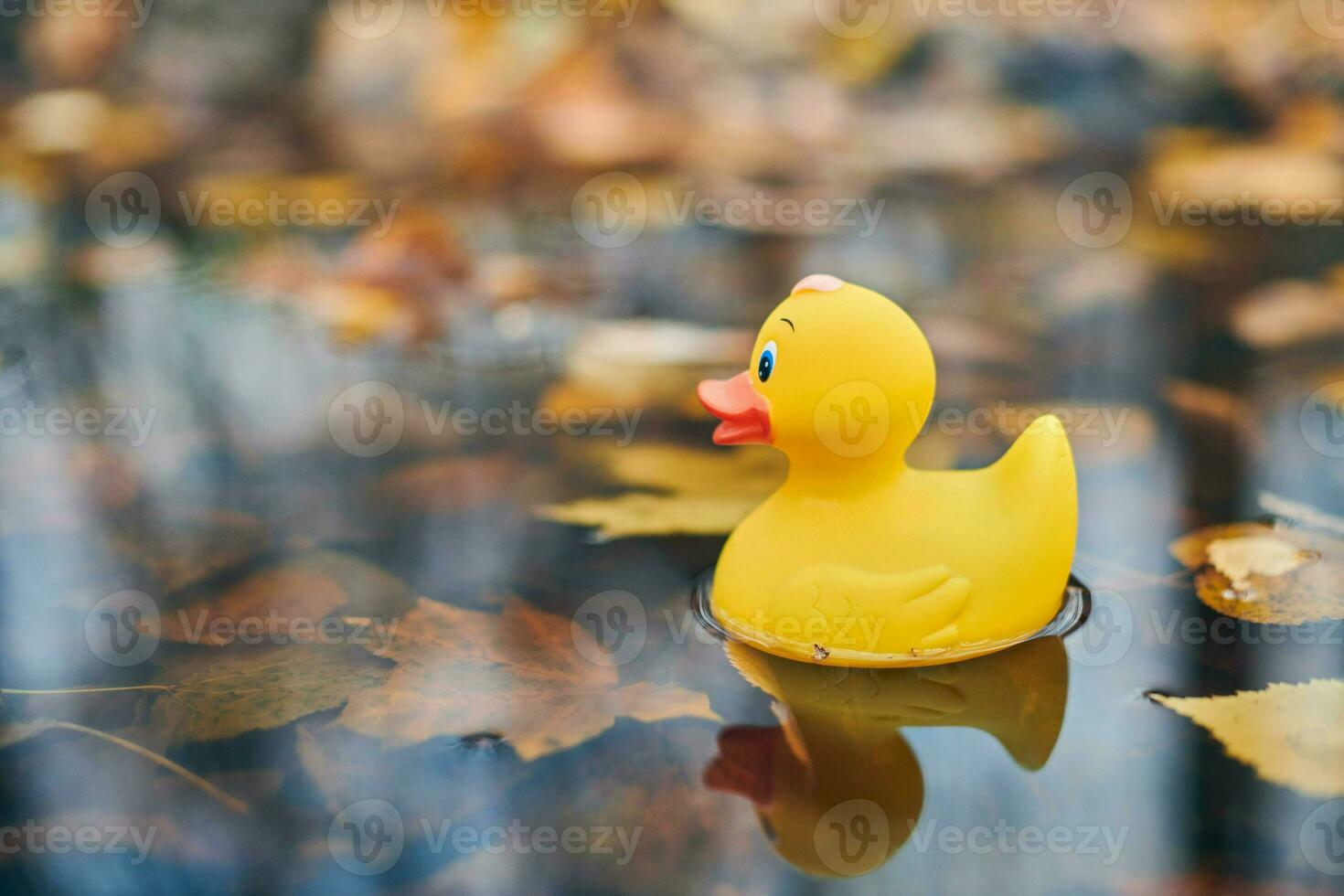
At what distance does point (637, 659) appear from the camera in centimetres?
208

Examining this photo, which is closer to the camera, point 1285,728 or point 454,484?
point 1285,728

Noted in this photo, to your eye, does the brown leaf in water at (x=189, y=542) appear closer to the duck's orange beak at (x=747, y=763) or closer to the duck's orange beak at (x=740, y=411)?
the duck's orange beak at (x=740, y=411)

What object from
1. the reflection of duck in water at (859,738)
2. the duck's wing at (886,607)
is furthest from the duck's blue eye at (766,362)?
the reflection of duck in water at (859,738)

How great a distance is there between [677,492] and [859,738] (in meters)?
0.99

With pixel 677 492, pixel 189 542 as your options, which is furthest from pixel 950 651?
pixel 189 542

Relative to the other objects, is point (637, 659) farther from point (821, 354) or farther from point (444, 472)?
point (444, 472)

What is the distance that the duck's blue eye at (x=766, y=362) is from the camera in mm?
2018

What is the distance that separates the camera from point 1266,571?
2.33 meters

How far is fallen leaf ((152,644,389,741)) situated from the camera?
1938mm

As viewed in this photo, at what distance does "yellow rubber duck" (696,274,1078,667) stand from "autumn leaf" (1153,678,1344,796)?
29 centimetres

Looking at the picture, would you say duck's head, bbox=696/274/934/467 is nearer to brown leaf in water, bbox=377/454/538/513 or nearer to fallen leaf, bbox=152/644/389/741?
fallen leaf, bbox=152/644/389/741

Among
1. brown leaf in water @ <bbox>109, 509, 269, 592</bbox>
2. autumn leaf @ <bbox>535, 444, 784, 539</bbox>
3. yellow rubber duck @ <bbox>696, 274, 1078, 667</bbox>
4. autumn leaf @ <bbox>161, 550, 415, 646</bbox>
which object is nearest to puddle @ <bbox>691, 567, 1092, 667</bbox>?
yellow rubber duck @ <bbox>696, 274, 1078, 667</bbox>

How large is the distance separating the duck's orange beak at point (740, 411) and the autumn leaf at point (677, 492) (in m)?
0.52

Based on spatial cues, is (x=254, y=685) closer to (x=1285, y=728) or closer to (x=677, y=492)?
Result: (x=677, y=492)
